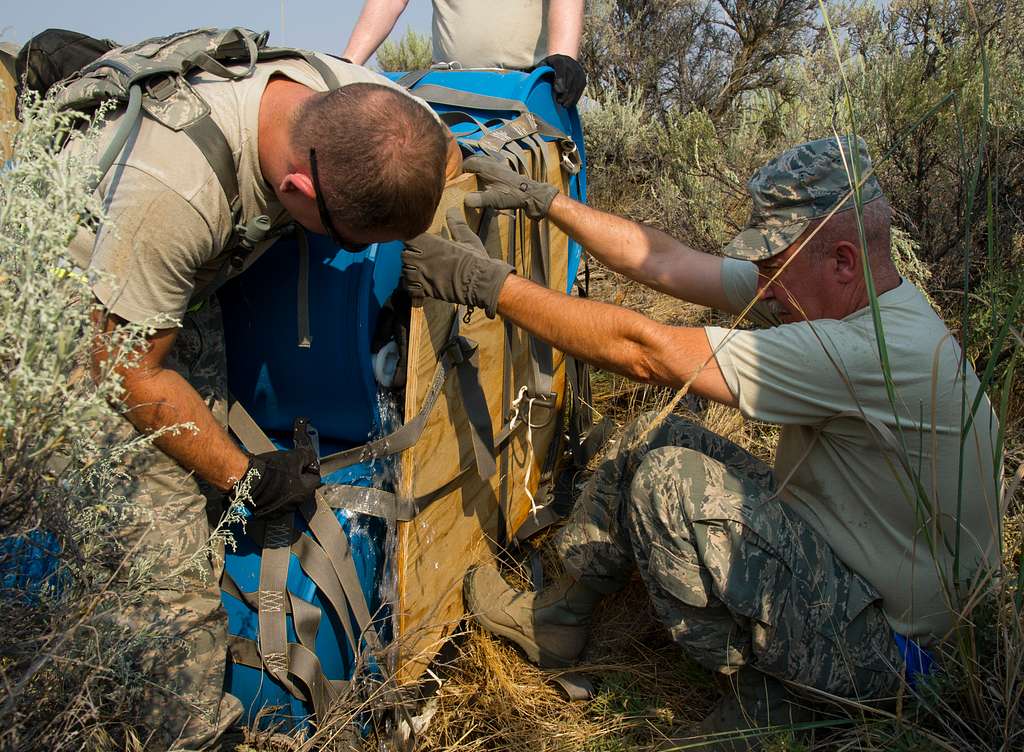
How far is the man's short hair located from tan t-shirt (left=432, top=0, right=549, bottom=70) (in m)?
2.00

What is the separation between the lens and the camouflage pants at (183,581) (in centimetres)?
184

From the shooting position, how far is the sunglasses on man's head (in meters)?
1.92

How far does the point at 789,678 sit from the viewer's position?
2.29m

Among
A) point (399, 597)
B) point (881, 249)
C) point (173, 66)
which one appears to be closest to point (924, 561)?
point (881, 249)

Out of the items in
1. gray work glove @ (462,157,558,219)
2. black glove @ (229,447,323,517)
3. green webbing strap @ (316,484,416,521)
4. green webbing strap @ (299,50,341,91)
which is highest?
green webbing strap @ (299,50,341,91)

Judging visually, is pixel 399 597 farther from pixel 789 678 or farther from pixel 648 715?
pixel 789 678

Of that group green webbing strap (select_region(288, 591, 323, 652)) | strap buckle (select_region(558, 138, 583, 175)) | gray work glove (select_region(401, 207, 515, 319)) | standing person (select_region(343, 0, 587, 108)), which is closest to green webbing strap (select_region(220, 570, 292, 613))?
green webbing strap (select_region(288, 591, 323, 652))

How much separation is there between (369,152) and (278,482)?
837mm

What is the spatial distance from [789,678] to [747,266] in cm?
130

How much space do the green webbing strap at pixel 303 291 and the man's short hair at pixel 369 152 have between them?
0.23 meters

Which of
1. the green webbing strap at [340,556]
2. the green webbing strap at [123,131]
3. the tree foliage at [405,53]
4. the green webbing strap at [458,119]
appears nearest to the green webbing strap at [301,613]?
the green webbing strap at [340,556]

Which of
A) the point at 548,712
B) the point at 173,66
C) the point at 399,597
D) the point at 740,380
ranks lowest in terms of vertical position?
the point at 548,712

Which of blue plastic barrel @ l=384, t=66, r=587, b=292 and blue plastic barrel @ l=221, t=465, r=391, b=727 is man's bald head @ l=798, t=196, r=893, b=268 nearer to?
blue plastic barrel @ l=384, t=66, r=587, b=292

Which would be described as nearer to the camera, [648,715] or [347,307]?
[347,307]
